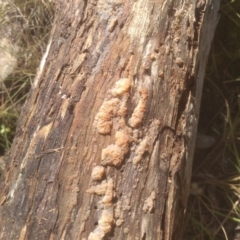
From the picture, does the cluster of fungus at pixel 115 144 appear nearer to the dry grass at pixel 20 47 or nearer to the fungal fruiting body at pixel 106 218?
the fungal fruiting body at pixel 106 218

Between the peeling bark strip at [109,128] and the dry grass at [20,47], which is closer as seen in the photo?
the peeling bark strip at [109,128]

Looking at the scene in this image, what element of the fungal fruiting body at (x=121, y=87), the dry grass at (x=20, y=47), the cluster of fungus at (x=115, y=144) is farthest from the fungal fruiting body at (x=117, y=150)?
the dry grass at (x=20, y=47)

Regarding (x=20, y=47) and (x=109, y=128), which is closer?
(x=109, y=128)

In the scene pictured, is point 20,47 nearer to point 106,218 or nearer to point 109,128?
point 109,128

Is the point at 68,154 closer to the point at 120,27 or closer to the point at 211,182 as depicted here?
the point at 120,27

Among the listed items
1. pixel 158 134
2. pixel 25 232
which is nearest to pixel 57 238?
pixel 25 232

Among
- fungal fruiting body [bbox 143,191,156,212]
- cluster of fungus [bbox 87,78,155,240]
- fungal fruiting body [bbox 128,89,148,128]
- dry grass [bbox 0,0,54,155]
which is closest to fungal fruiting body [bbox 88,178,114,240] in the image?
cluster of fungus [bbox 87,78,155,240]

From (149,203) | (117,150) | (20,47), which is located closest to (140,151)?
(117,150)

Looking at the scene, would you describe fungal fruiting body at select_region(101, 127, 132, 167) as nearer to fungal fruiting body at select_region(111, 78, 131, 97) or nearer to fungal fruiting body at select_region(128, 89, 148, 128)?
fungal fruiting body at select_region(128, 89, 148, 128)
